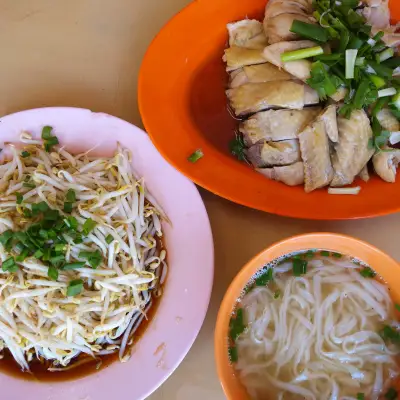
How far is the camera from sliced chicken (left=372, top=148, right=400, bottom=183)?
4.85ft

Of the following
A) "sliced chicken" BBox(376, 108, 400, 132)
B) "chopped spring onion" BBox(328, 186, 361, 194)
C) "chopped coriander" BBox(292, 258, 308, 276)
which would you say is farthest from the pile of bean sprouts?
"sliced chicken" BBox(376, 108, 400, 132)

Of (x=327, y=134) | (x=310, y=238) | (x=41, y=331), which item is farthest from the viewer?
(x=327, y=134)

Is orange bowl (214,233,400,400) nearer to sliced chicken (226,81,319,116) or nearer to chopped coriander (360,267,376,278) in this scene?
chopped coriander (360,267,376,278)

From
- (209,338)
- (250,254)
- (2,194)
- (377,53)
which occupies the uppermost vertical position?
(377,53)

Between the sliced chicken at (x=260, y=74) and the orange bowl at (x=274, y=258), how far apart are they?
0.55 metres

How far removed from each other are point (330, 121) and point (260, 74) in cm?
28

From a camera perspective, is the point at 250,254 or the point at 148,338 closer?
the point at 148,338

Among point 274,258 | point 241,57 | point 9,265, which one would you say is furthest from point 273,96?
point 9,265

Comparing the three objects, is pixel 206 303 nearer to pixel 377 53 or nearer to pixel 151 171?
pixel 151 171

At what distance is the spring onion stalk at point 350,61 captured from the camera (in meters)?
1.44

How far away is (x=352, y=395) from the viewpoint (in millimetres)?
1290

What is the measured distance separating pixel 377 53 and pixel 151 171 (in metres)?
0.78

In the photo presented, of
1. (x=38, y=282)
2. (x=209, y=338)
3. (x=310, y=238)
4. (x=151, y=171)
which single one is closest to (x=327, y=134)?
(x=310, y=238)

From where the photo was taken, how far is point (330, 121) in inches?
57.5
